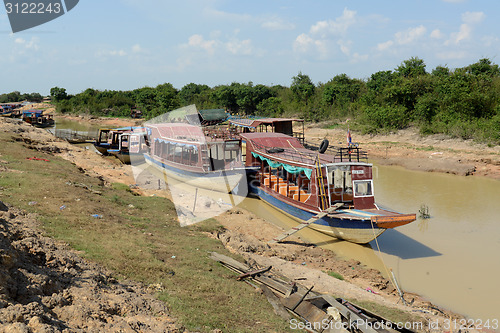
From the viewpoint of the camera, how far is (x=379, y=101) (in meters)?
42.3

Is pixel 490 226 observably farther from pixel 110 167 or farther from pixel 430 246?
pixel 110 167

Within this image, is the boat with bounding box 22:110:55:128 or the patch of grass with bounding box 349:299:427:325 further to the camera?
the boat with bounding box 22:110:55:128

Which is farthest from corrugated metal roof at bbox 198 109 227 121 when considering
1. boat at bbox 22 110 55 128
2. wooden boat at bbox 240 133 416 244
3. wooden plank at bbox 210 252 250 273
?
wooden plank at bbox 210 252 250 273

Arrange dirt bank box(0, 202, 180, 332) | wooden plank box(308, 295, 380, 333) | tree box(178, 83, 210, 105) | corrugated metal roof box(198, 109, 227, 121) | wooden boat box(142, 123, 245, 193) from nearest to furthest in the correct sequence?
dirt bank box(0, 202, 180, 332)
wooden plank box(308, 295, 380, 333)
wooden boat box(142, 123, 245, 193)
corrugated metal roof box(198, 109, 227, 121)
tree box(178, 83, 210, 105)

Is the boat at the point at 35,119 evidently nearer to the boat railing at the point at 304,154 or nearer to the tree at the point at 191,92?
the tree at the point at 191,92

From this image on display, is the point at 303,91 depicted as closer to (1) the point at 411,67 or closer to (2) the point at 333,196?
(1) the point at 411,67

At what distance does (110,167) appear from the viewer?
967 inches

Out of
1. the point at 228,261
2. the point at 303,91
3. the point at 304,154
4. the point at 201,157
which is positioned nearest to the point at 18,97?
the point at 303,91

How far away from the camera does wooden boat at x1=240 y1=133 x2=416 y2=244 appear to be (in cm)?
1306

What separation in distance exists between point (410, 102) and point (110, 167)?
30.6 metres

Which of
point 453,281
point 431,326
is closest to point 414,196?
point 453,281

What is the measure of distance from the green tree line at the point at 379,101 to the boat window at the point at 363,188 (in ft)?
65.8

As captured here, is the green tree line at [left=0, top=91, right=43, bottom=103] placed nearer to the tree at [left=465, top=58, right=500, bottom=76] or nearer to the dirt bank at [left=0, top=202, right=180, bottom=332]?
the tree at [left=465, top=58, right=500, bottom=76]

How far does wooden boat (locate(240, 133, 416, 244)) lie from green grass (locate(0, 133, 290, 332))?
3920 mm
